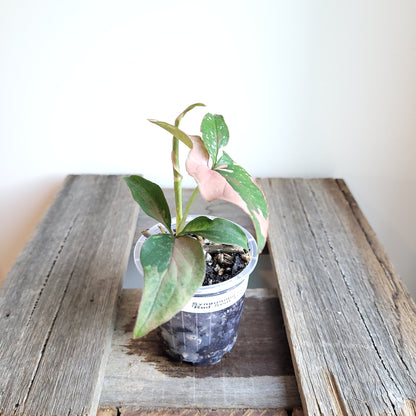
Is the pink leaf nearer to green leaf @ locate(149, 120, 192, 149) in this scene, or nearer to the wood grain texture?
green leaf @ locate(149, 120, 192, 149)

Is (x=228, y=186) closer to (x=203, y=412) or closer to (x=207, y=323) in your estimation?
(x=207, y=323)

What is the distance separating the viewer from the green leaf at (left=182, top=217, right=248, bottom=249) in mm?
659

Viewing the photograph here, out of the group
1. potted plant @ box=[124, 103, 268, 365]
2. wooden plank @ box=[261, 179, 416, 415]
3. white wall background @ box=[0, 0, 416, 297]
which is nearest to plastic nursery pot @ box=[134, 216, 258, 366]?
potted plant @ box=[124, 103, 268, 365]

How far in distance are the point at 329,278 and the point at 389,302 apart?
0.38 ft

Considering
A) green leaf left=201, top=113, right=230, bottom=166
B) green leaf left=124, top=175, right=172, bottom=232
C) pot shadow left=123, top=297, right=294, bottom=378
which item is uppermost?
green leaf left=201, top=113, right=230, bottom=166

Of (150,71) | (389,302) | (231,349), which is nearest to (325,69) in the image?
(150,71)

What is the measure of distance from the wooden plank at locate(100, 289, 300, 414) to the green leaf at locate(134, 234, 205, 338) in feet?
0.68

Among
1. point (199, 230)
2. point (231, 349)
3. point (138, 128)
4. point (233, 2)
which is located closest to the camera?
point (199, 230)

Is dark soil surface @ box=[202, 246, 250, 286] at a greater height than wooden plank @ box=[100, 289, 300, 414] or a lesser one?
greater

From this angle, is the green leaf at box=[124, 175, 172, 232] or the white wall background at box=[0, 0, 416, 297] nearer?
the green leaf at box=[124, 175, 172, 232]

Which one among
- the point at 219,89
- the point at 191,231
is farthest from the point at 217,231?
the point at 219,89

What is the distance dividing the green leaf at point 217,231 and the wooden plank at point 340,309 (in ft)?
0.70

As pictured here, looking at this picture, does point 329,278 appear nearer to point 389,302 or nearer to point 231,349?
point 389,302

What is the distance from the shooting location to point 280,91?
1106mm
